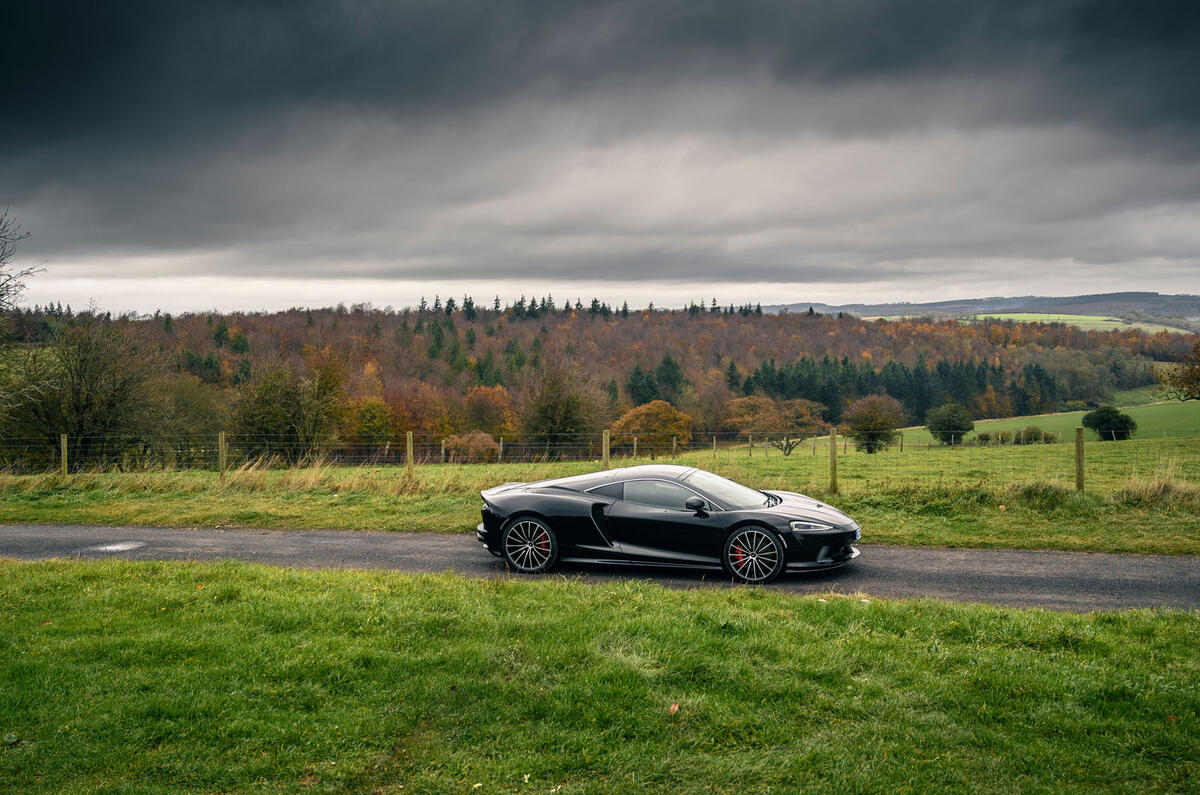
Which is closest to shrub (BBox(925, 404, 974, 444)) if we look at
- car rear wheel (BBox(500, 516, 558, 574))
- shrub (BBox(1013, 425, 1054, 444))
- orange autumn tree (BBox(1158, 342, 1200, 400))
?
shrub (BBox(1013, 425, 1054, 444))

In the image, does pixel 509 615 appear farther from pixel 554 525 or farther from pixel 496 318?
pixel 496 318

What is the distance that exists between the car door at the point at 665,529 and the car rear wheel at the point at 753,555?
17 cm

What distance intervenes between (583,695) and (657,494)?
4495 mm

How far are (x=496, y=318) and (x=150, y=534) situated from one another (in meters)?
143

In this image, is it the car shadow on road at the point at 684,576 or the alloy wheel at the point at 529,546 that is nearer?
the car shadow on road at the point at 684,576

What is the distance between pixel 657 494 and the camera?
30.3 ft

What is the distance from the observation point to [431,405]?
259 feet

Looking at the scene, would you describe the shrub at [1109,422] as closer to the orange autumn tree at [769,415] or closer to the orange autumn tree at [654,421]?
the orange autumn tree at [769,415]

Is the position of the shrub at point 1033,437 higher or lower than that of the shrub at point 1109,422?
lower

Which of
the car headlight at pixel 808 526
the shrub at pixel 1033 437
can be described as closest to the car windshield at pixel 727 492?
the car headlight at pixel 808 526

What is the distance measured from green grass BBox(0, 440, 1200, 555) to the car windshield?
2.68 metres

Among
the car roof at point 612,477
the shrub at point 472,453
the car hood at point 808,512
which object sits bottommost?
the shrub at point 472,453

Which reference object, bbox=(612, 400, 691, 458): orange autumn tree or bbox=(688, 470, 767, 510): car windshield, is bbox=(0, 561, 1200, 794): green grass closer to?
bbox=(688, 470, 767, 510): car windshield

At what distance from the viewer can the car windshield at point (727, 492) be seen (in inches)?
361
